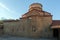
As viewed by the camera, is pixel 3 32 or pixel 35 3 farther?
pixel 35 3

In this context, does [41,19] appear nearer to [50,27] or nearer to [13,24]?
[50,27]

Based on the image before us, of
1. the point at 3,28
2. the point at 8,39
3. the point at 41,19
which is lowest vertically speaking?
the point at 8,39

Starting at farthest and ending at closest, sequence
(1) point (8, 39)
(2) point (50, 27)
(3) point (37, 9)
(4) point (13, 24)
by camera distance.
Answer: (3) point (37, 9), (4) point (13, 24), (2) point (50, 27), (1) point (8, 39)

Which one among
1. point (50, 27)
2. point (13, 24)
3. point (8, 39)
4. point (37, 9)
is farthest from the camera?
point (37, 9)

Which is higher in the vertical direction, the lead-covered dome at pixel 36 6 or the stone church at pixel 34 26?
the lead-covered dome at pixel 36 6

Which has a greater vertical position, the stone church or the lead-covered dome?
the lead-covered dome

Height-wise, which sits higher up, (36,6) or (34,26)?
(36,6)

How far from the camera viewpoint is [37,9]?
69.6ft

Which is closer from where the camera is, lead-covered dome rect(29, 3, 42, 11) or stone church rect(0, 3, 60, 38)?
stone church rect(0, 3, 60, 38)

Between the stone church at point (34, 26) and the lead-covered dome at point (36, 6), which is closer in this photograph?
the stone church at point (34, 26)

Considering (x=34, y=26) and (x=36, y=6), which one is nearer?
(x=34, y=26)

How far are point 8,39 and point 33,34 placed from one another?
12.9ft

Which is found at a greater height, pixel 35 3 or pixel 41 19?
pixel 35 3

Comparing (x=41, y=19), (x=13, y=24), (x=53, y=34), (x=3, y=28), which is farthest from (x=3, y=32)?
(x=53, y=34)
